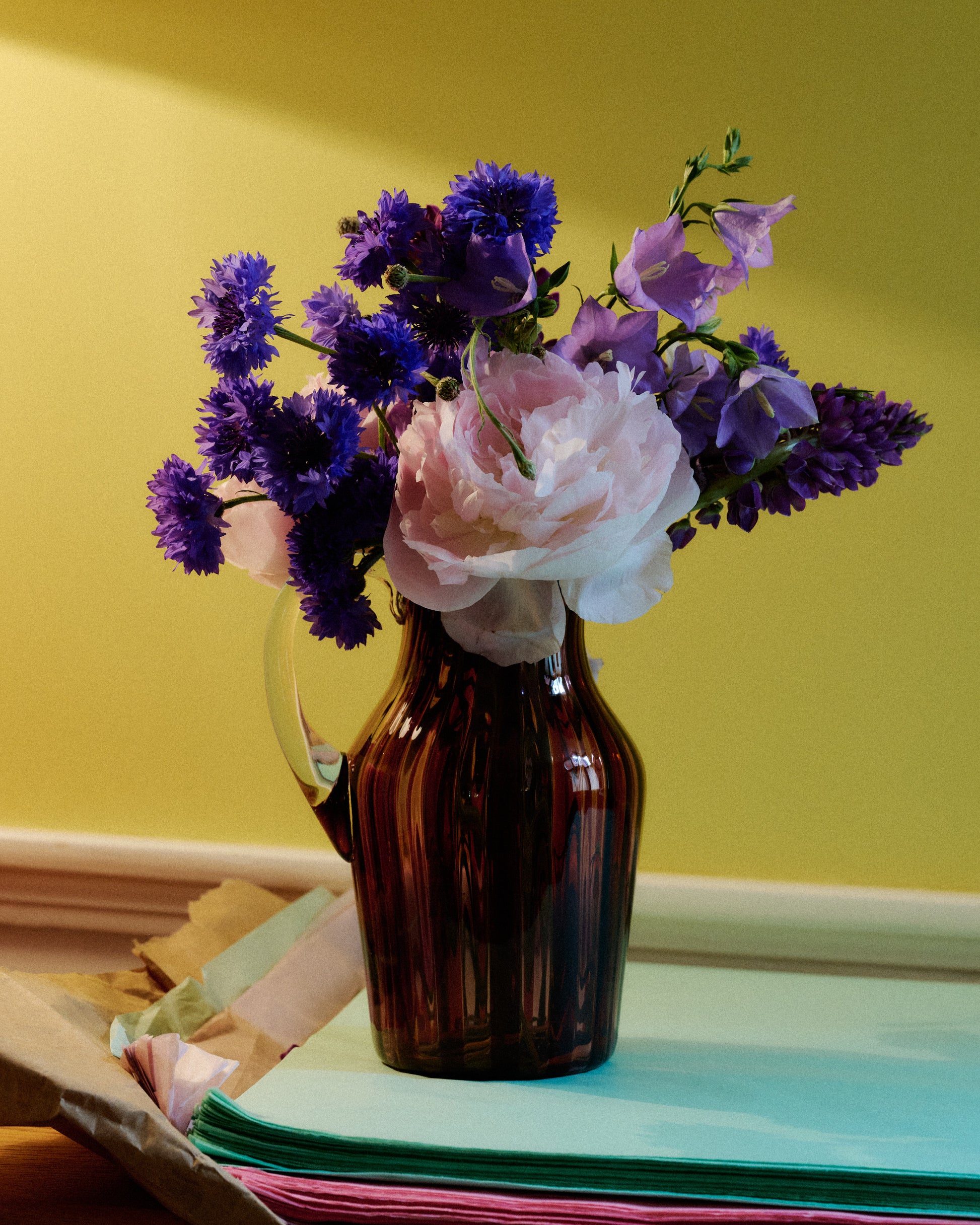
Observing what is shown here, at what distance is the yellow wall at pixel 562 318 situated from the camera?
0.73 m

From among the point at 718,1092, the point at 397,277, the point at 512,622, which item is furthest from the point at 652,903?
the point at 397,277

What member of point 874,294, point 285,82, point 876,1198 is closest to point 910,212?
point 874,294

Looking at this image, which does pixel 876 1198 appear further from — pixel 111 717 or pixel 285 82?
pixel 285 82

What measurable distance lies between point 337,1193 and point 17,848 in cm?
55

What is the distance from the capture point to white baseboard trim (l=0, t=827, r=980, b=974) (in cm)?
73

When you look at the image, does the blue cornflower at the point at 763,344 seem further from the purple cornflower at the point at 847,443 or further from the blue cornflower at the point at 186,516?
the blue cornflower at the point at 186,516

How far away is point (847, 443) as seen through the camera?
438 millimetres

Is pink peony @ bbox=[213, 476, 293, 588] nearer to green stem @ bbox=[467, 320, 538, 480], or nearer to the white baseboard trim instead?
green stem @ bbox=[467, 320, 538, 480]

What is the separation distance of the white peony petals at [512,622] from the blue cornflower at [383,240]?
13 cm

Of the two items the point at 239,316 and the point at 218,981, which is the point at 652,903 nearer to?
the point at 218,981

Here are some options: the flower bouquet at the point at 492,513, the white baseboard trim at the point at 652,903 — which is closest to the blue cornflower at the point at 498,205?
the flower bouquet at the point at 492,513

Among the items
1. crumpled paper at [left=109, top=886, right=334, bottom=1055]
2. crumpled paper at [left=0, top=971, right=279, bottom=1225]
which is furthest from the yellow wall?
crumpled paper at [left=0, top=971, right=279, bottom=1225]

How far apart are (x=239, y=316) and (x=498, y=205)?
11 cm

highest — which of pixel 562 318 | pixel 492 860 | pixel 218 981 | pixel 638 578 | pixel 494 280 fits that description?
pixel 562 318
